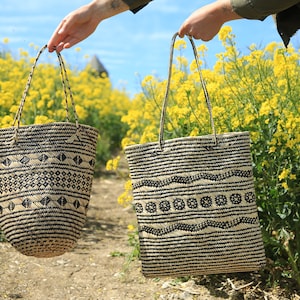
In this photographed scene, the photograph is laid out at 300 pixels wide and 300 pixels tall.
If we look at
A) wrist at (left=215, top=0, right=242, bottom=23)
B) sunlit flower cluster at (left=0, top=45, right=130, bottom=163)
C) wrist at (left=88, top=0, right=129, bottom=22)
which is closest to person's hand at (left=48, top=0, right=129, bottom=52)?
wrist at (left=88, top=0, right=129, bottom=22)

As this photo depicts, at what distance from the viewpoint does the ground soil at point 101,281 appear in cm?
297

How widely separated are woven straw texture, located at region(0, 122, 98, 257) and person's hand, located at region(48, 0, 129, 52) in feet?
1.11

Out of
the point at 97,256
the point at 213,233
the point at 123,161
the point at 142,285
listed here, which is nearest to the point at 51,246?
the point at 213,233

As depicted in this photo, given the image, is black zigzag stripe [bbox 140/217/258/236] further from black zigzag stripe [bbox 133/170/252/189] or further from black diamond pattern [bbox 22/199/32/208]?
black diamond pattern [bbox 22/199/32/208]

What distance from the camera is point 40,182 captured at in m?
2.11

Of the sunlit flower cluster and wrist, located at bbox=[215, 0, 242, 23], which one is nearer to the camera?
wrist, located at bbox=[215, 0, 242, 23]

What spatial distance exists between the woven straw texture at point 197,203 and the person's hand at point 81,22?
0.48m

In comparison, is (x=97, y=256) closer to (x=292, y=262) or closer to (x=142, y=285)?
(x=142, y=285)

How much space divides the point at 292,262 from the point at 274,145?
0.56 meters

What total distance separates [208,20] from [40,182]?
0.83 metres

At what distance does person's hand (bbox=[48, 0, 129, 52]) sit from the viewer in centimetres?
220

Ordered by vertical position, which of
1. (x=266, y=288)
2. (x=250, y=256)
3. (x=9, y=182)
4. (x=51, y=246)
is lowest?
(x=266, y=288)

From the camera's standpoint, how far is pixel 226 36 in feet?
10.5

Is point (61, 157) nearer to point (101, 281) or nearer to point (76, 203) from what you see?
point (76, 203)
